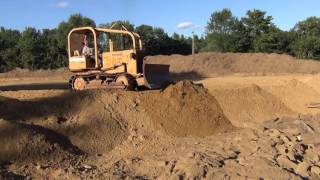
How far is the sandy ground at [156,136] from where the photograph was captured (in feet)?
33.7

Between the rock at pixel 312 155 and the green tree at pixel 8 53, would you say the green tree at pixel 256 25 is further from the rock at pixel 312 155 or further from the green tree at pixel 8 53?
the rock at pixel 312 155

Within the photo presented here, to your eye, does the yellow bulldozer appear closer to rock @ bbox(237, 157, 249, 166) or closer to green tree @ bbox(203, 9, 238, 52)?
rock @ bbox(237, 157, 249, 166)

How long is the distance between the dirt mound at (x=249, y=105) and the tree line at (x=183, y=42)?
3346cm

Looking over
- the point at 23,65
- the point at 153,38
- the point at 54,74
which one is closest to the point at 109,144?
the point at 54,74

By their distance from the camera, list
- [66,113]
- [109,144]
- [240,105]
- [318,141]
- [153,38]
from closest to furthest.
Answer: [109,144] → [66,113] → [318,141] → [240,105] → [153,38]

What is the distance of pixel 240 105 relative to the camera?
1756 centimetres

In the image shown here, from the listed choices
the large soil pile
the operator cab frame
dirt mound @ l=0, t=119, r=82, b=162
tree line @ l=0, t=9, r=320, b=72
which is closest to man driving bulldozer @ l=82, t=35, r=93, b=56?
the operator cab frame

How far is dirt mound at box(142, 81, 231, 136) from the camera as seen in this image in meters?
14.2

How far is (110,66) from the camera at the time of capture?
17.8 m

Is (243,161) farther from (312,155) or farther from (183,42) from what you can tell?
(183,42)

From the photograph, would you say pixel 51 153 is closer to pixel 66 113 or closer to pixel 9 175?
pixel 9 175

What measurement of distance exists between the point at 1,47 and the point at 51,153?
4775 centimetres

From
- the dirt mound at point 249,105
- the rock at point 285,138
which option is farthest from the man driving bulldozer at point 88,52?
the rock at point 285,138

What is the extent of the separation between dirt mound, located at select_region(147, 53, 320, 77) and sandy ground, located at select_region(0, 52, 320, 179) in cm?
2636
